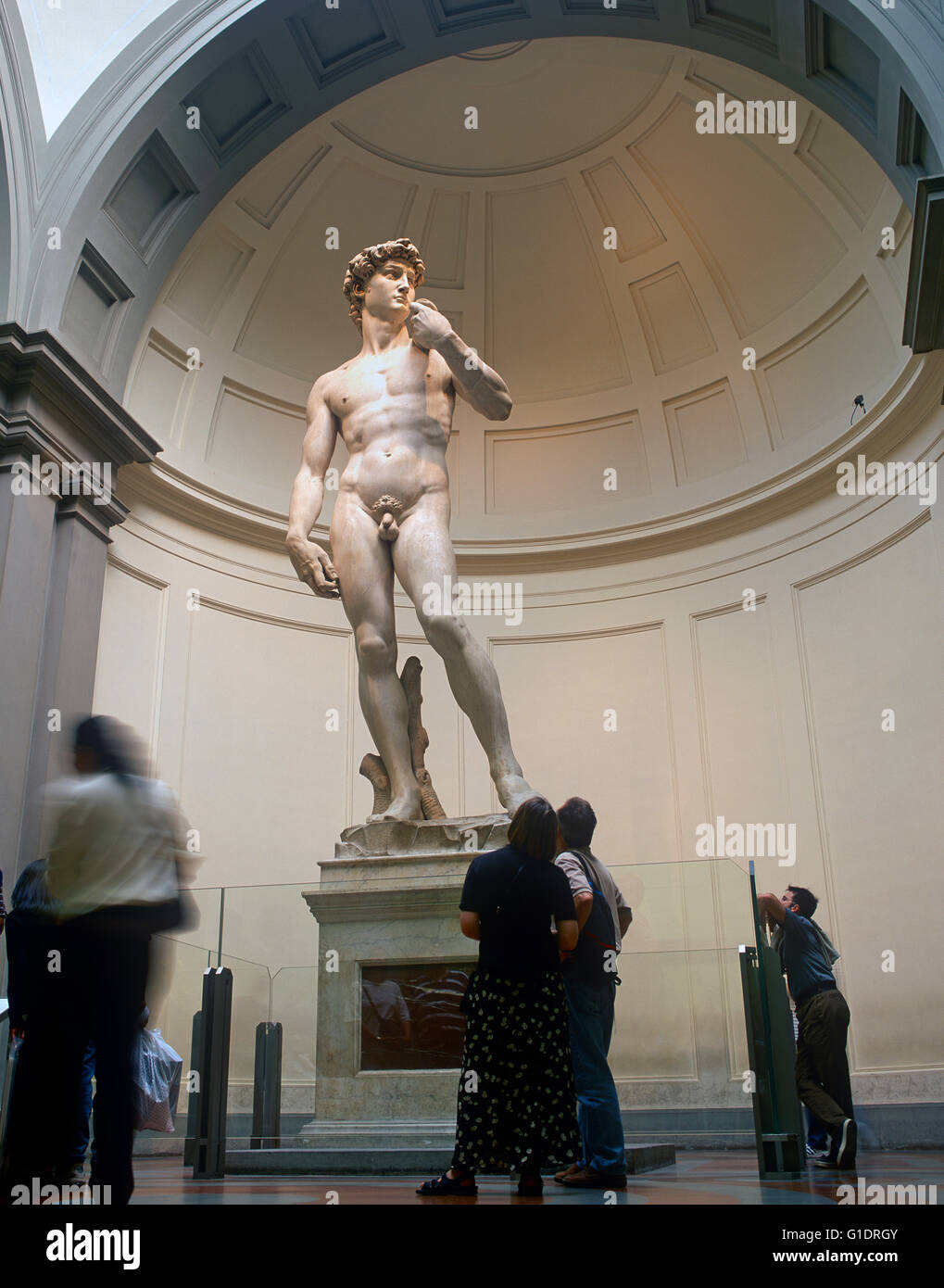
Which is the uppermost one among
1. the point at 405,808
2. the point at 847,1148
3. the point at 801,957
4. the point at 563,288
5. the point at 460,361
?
the point at 563,288

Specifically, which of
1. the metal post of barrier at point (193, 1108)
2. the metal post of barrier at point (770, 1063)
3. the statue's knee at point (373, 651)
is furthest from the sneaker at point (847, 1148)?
the statue's knee at point (373, 651)

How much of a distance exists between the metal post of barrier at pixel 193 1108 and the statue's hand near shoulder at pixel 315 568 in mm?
2034

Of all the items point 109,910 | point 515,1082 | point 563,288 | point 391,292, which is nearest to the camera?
point 109,910

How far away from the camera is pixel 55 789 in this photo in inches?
105

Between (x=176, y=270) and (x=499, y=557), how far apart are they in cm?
393

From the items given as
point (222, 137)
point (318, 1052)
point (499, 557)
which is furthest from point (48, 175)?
point (318, 1052)

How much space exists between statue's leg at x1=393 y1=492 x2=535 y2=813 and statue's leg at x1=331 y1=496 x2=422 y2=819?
5.3 inches

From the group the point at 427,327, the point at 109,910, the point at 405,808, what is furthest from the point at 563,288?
the point at 109,910

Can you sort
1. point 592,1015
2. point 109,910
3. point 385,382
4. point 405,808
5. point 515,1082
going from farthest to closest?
1. point 385,382
2. point 405,808
3. point 592,1015
4. point 515,1082
5. point 109,910

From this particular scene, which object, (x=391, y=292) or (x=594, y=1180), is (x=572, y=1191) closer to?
(x=594, y=1180)

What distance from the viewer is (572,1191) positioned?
10.7ft

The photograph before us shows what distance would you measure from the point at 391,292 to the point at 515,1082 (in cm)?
424

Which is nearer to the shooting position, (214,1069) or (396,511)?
(214,1069)

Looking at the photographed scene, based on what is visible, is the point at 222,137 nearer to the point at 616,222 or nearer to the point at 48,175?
the point at 48,175
